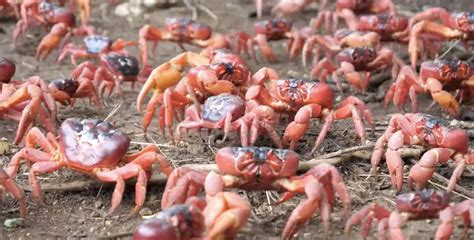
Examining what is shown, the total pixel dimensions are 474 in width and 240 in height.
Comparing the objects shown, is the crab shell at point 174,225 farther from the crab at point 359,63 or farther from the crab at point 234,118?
the crab at point 359,63

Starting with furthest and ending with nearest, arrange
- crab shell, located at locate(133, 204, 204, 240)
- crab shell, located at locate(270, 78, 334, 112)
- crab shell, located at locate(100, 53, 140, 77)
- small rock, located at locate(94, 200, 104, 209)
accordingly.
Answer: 1. crab shell, located at locate(100, 53, 140, 77)
2. crab shell, located at locate(270, 78, 334, 112)
3. small rock, located at locate(94, 200, 104, 209)
4. crab shell, located at locate(133, 204, 204, 240)

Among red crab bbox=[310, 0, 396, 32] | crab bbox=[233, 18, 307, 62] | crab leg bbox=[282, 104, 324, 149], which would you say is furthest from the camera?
red crab bbox=[310, 0, 396, 32]

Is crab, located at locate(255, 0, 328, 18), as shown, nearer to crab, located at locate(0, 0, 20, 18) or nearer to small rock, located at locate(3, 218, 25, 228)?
crab, located at locate(0, 0, 20, 18)

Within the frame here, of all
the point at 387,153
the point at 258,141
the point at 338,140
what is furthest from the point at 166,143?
the point at 387,153

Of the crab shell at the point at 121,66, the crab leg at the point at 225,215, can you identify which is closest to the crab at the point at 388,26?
the crab shell at the point at 121,66

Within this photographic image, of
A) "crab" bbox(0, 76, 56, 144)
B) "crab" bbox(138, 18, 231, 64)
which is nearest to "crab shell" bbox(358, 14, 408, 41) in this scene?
"crab" bbox(138, 18, 231, 64)

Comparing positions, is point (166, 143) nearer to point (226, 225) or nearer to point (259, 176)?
point (259, 176)

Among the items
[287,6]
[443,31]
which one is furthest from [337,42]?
[287,6]
